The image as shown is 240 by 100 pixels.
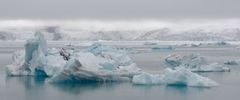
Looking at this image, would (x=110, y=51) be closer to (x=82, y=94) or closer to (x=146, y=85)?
(x=146, y=85)

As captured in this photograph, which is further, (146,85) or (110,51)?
(110,51)

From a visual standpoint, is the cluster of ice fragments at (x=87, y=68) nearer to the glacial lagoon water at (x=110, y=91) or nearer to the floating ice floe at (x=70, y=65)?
the floating ice floe at (x=70, y=65)

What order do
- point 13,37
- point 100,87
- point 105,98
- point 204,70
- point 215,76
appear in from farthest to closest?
point 13,37 < point 204,70 < point 215,76 < point 100,87 < point 105,98

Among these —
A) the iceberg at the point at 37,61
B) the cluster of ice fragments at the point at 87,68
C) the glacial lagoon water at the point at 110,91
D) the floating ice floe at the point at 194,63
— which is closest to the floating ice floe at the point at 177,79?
the cluster of ice fragments at the point at 87,68

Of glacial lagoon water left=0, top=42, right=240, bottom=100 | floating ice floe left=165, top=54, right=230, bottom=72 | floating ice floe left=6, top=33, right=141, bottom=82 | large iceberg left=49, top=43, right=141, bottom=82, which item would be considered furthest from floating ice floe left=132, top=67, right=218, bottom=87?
floating ice floe left=165, top=54, right=230, bottom=72

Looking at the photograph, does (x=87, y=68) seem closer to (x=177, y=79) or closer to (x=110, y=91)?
(x=110, y=91)

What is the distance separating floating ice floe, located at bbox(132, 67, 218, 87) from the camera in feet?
44.5

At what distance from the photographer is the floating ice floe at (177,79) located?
1358 cm

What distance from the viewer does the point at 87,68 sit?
14.2 meters

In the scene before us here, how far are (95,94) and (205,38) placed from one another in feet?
186

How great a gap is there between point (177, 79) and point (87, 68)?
8.68 ft

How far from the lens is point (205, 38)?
67938 millimetres

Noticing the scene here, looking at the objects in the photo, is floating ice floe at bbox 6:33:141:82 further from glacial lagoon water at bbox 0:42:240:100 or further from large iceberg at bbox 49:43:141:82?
glacial lagoon water at bbox 0:42:240:100

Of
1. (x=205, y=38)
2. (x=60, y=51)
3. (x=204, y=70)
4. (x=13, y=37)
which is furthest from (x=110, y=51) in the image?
(x=13, y=37)
